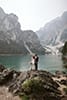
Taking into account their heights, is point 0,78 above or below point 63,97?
above

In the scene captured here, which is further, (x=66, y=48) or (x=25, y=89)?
(x=66, y=48)

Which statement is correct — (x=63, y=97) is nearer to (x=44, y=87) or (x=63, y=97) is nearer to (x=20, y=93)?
(x=44, y=87)

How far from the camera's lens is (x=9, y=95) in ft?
59.8

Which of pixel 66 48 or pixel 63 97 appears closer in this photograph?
pixel 63 97

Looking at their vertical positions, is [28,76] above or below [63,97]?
above

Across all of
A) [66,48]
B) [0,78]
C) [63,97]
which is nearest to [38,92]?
[63,97]

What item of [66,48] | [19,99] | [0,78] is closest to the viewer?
[19,99]

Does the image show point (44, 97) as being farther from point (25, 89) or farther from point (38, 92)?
point (25, 89)

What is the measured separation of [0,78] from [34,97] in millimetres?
6974

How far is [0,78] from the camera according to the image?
75.0 feet

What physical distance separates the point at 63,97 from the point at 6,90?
5.64 metres

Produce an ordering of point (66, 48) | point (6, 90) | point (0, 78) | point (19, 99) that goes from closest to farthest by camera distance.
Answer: point (19, 99)
point (6, 90)
point (0, 78)
point (66, 48)

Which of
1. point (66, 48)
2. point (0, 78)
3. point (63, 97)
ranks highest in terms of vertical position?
point (66, 48)

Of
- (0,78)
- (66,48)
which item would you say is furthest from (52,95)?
(66,48)
